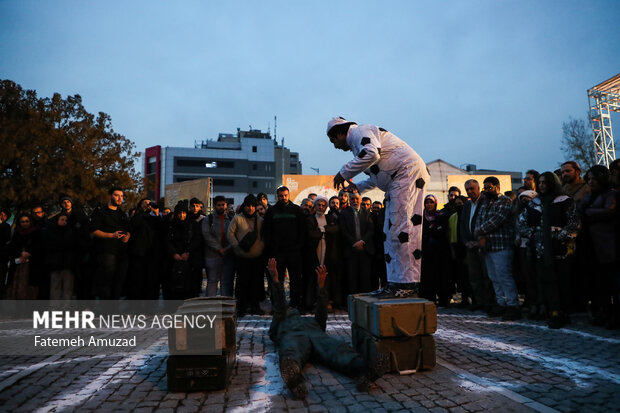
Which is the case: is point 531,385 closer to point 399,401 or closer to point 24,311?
point 399,401

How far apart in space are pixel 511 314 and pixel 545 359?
7.49ft

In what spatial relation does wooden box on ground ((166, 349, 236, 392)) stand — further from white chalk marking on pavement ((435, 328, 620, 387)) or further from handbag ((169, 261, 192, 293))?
handbag ((169, 261, 192, 293))

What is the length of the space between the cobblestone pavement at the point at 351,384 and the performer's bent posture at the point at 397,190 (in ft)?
2.74

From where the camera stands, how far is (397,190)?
3.79m

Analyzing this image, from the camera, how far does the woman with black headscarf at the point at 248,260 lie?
638 cm

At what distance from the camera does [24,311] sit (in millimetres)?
6477

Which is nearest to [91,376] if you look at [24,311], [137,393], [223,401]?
[137,393]

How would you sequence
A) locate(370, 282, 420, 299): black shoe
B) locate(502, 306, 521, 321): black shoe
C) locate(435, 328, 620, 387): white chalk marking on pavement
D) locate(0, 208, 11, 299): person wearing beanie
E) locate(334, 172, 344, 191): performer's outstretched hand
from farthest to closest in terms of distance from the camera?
locate(0, 208, 11, 299): person wearing beanie < locate(502, 306, 521, 321): black shoe < locate(334, 172, 344, 191): performer's outstretched hand < locate(370, 282, 420, 299): black shoe < locate(435, 328, 620, 387): white chalk marking on pavement

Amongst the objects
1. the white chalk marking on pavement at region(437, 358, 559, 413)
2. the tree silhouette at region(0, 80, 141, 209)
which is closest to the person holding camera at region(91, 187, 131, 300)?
the white chalk marking on pavement at region(437, 358, 559, 413)

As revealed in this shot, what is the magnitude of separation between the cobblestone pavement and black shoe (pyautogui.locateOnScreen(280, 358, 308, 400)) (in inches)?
2.3

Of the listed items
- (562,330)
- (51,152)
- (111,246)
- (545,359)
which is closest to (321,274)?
(545,359)

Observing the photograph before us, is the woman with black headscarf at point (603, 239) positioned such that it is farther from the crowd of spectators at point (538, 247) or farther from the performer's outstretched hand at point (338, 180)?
the performer's outstretched hand at point (338, 180)

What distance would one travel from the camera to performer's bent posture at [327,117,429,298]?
12.1 ft

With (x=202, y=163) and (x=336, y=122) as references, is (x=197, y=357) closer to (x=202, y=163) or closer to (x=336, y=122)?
(x=336, y=122)
